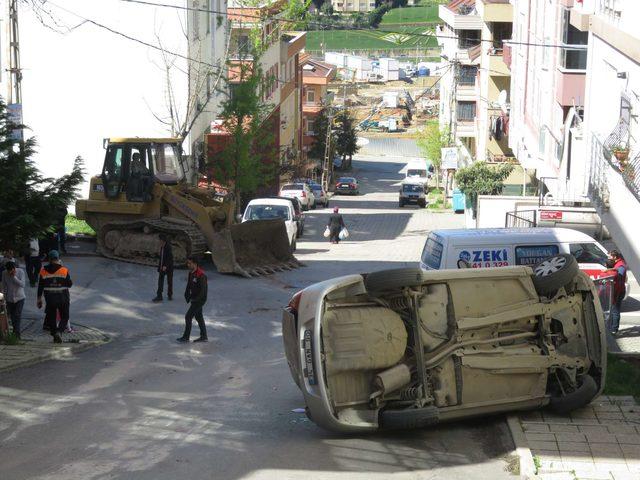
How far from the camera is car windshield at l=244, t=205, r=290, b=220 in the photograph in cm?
3347

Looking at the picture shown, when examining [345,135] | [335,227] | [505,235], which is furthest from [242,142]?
[345,135]

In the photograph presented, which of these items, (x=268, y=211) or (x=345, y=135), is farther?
(x=345, y=135)

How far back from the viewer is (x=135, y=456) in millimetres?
10500

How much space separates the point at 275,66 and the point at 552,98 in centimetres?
3096

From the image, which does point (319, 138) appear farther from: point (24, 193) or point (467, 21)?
point (24, 193)

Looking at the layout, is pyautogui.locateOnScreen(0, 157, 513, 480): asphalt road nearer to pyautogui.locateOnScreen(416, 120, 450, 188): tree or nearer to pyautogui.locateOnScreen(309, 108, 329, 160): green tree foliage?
pyautogui.locateOnScreen(416, 120, 450, 188): tree

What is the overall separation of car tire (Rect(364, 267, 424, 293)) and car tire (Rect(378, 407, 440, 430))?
1.26m

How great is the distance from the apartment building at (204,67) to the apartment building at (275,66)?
2.30ft

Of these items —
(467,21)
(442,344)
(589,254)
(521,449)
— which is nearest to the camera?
(521,449)

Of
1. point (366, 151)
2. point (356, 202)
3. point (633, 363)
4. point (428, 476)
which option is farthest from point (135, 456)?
point (366, 151)

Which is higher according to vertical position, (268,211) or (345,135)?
(268,211)

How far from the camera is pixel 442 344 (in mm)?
10898

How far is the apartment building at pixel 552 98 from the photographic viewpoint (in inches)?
1080

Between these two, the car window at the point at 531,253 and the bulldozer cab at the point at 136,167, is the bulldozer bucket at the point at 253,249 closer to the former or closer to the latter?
the bulldozer cab at the point at 136,167
